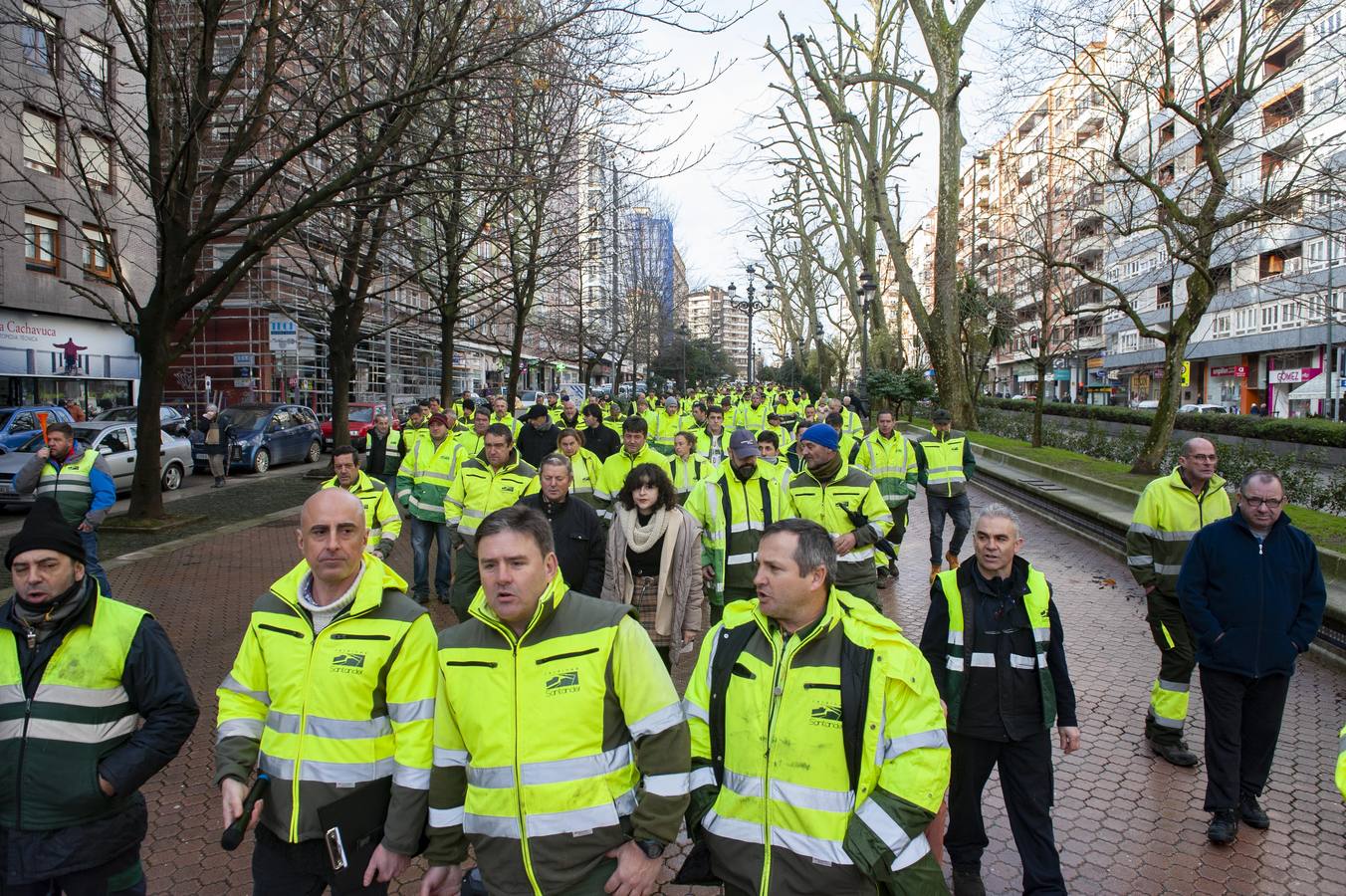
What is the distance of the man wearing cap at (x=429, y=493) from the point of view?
8508 millimetres

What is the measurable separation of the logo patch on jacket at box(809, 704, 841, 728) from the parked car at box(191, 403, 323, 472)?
21.5 metres

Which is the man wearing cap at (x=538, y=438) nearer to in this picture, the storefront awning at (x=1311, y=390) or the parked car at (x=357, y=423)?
the parked car at (x=357, y=423)

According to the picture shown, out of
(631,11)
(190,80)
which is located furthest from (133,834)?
(190,80)

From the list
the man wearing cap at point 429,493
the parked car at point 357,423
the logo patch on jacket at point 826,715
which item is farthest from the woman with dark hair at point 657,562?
the parked car at point 357,423

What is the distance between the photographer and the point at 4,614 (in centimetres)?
277

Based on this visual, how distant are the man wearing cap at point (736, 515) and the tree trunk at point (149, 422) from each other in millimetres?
11275

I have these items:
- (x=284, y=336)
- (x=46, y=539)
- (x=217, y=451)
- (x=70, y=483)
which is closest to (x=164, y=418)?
(x=217, y=451)

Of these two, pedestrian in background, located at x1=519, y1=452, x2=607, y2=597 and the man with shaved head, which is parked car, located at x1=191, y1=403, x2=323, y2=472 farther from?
the man with shaved head

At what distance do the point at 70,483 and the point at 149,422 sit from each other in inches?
276

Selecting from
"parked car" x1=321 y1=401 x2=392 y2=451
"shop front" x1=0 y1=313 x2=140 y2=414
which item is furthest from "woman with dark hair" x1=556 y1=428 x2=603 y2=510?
"shop front" x1=0 y1=313 x2=140 y2=414

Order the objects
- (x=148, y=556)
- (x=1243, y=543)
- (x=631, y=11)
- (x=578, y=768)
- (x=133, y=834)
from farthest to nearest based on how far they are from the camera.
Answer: (x=148, y=556)
(x=631, y=11)
(x=1243, y=543)
(x=133, y=834)
(x=578, y=768)

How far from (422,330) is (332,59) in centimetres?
2923

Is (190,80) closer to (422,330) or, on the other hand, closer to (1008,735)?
(1008,735)

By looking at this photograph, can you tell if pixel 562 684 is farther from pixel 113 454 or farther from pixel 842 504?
pixel 113 454
